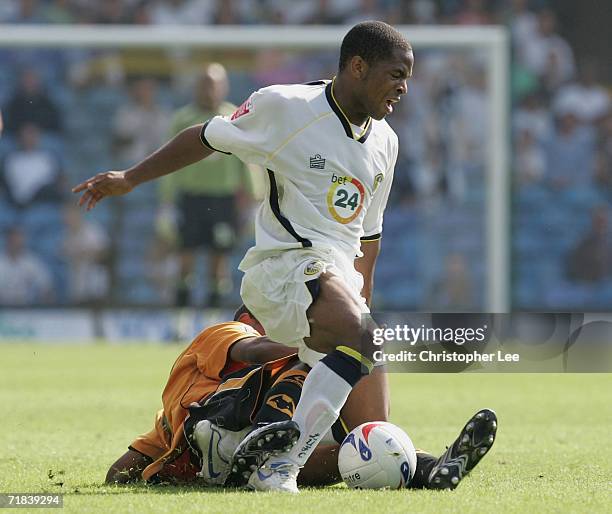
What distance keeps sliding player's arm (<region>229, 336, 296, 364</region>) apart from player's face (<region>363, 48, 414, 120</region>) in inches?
43.4

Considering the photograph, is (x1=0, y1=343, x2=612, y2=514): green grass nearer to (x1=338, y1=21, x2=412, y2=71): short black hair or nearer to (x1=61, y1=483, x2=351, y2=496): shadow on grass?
(x1=61, y1=483, x2=351, y2=496): shadow on grass

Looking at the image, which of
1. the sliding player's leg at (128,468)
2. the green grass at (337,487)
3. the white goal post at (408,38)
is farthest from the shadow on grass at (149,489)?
the white goal post at (408,38)

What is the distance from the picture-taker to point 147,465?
17.1ft

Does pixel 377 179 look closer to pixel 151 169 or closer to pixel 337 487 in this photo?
pixel 151 169

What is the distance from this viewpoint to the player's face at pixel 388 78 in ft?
16.8

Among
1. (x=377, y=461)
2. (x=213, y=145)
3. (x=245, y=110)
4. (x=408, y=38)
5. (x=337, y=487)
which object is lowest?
(x=337, y=487)

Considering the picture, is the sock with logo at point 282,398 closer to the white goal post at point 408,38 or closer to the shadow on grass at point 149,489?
the shadow on grass at point 149,489

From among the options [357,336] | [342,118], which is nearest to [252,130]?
[342,118]

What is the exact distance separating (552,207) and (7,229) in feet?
25.1

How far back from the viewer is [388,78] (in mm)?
5129

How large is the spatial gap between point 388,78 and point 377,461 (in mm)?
1540

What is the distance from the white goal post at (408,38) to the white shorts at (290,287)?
1049 centimetres

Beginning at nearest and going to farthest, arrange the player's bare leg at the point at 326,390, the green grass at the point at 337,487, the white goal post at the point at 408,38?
the green grass at the point at 337,487
the player's bare leg at the point at 326,390
the white goal post at the point at 408,38

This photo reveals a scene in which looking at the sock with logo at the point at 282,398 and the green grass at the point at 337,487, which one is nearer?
the green grass at the point at 337,487
